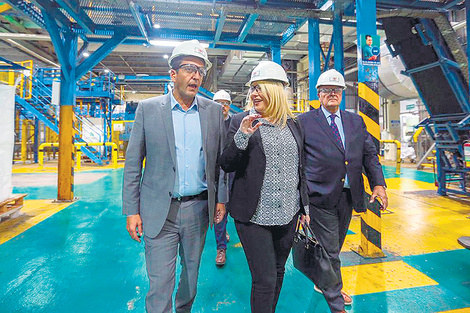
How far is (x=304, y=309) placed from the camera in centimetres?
236

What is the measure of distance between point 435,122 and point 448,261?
446 cm

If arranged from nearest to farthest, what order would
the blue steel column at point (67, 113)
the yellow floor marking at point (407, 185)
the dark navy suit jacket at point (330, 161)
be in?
the dark navy suit jacket at point (330, 161)
the blue steel column at point (67, 113)
the yellow floor marking at point (407, 185)

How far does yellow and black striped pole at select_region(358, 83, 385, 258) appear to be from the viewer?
3.43 metres

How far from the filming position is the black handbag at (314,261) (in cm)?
188

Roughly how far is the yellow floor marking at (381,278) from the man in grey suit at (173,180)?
1.79 m

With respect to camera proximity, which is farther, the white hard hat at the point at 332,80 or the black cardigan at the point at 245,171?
the white hard hat at the point at 332,80

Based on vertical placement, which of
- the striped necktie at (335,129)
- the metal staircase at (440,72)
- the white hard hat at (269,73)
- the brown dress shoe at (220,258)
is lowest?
the brown dress shoe at (220,258)

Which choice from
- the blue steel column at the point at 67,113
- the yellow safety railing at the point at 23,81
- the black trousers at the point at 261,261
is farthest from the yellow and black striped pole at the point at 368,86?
the yellow safety railing at the point at 23,81

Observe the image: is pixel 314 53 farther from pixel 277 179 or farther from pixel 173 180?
pixel 173 180

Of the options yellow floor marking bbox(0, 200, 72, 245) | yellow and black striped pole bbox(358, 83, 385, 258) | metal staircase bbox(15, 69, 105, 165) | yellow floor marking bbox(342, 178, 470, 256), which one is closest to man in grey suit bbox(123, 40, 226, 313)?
yellow and black striped pole bbox(358, 83, 385, 258)

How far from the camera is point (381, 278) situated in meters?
2.90

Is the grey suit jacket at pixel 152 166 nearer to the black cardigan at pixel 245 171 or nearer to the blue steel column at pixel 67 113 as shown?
the black cardigan at pixel 245 171

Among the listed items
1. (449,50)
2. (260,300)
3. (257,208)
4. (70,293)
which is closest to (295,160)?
(257,208)

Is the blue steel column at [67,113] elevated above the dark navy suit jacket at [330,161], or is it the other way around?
the blue steel column at [67,113]
